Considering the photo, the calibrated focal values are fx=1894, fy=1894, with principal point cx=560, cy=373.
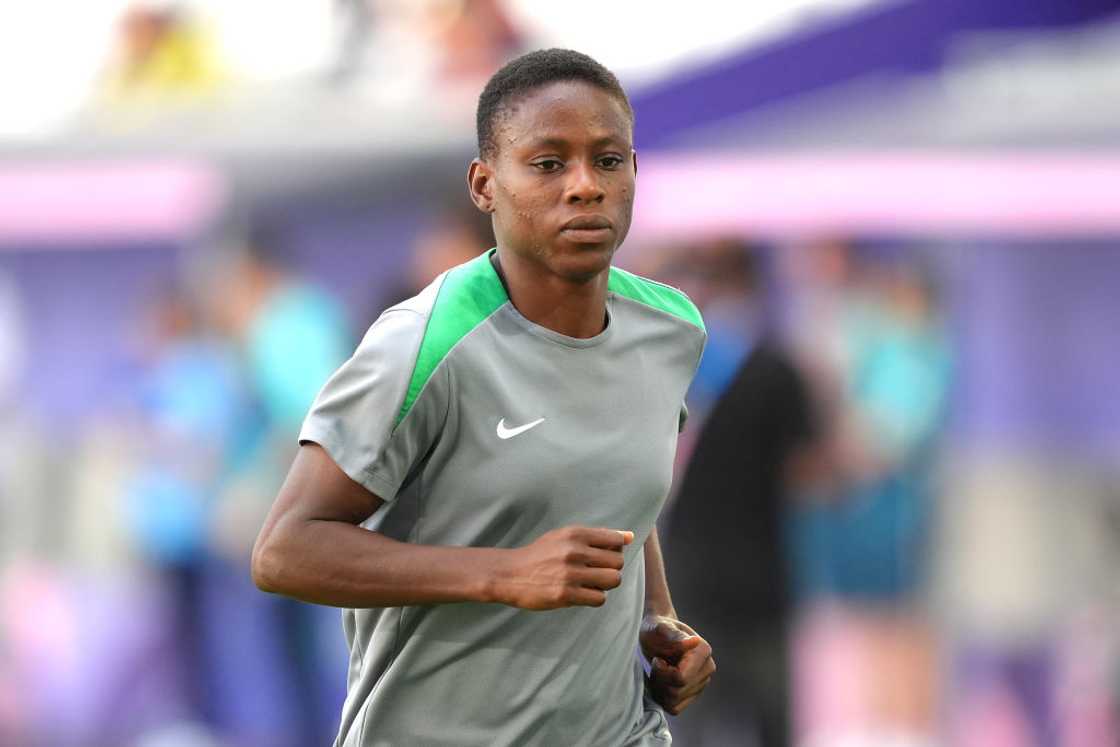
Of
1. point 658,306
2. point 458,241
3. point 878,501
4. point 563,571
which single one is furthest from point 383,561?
point 878,501

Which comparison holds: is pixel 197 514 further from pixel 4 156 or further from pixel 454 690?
pixel 454 690

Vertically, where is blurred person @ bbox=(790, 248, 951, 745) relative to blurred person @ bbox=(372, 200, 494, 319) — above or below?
below

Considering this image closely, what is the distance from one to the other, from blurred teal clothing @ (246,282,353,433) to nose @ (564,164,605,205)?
205 inches

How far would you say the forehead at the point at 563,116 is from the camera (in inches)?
111

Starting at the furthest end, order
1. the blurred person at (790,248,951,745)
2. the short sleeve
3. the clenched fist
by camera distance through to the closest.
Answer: the blurred person at (790,248,951,745), the short sleeve, the clenched fist

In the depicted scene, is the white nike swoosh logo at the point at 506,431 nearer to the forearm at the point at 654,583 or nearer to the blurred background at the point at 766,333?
the forearm at the point at 654,583

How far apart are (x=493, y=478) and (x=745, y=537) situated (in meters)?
4.03

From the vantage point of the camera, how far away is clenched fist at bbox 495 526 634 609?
259 cm

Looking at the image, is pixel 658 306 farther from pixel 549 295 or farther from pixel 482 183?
pixel 482 183

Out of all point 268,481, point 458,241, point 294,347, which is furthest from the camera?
point 294,347

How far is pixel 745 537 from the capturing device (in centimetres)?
675

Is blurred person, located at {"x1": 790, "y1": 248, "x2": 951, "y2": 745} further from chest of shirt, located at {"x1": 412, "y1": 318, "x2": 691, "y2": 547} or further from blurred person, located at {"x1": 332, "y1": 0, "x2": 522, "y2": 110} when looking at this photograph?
chest of shirt, located at {"x1": 412, "y1": 318, "x2": 691, "y2": 547}

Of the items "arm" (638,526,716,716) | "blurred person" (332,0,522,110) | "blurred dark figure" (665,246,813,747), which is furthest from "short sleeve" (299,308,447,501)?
"blurred person" (332,0,522,110)

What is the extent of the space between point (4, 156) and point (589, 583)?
6277mm
